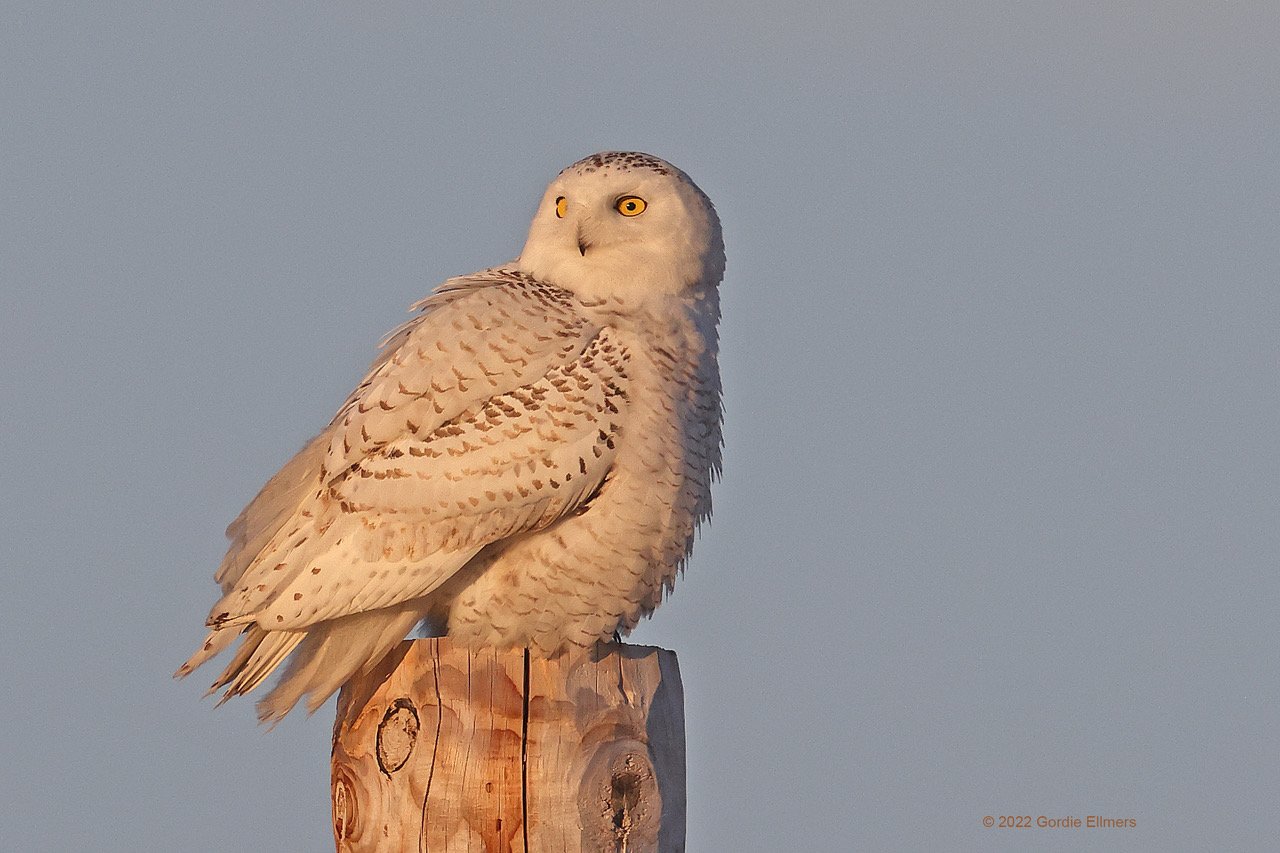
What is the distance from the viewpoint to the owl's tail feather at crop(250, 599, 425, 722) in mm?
5668

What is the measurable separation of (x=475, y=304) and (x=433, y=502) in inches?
34.4

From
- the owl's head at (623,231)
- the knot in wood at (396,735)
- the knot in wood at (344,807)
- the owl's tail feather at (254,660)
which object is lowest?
the knot in wood at (344,807)

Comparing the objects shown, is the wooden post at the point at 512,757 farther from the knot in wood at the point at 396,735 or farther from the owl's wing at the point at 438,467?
the owl's wing at the point at 438,467

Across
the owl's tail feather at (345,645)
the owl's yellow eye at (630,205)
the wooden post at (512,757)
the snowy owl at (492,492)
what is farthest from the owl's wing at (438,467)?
the owl's yellow eye at (630,205)

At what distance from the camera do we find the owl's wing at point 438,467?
5574 mm

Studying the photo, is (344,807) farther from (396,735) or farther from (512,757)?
(512,757)

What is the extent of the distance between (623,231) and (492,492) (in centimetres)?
131

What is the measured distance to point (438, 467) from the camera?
5656mm

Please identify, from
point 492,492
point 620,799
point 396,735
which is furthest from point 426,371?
point 620,799

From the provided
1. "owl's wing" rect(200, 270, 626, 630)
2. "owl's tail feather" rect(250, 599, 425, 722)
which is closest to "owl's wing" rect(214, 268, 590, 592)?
"owl's wing" rect(200, 270, 626, 630)

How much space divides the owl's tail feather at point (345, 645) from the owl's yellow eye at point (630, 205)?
1792 mm

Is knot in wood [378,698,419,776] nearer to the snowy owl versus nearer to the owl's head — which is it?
the snowy owl

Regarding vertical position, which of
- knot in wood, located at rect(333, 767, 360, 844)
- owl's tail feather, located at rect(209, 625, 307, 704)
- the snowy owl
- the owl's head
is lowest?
knot in wood, located at rect(333, 767, 360, 844)

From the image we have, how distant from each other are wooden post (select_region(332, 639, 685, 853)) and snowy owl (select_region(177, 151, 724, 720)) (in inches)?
15.2
